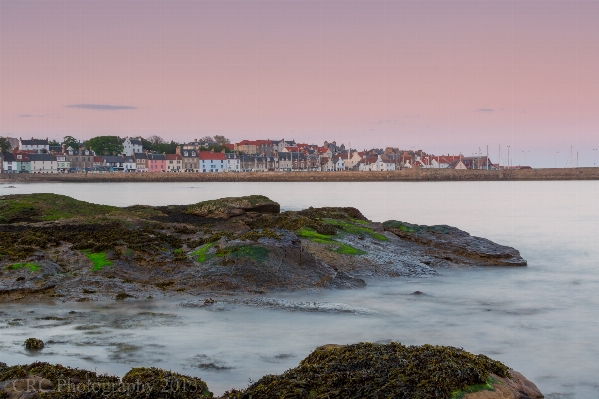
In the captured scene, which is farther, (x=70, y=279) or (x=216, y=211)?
(x=216, y=211)

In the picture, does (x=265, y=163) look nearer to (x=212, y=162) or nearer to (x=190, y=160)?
(x=212, y=162)

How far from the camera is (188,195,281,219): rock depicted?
20812 millimetres

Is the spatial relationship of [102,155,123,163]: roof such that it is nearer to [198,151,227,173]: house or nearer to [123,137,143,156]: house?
[123,137,143,156]: house

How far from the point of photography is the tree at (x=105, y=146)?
182 metres

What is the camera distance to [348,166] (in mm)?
199625

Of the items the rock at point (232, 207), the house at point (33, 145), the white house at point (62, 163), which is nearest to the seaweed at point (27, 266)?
the rock at point (232, 207)

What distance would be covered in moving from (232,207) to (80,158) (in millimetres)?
166064

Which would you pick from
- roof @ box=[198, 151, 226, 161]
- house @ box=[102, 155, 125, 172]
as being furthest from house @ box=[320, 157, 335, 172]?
Answer: house @ box=[102, 155, 125, 172]

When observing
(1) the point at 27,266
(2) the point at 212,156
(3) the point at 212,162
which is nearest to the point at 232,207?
(1) the point at 27,266

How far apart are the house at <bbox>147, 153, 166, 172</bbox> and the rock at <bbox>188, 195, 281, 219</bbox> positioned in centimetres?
15680

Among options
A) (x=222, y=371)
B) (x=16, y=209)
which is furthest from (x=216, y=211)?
(x=222, y=371)

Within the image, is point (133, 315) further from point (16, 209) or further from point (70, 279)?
point (16, 209)

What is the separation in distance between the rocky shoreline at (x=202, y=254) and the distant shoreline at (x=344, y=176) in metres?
124

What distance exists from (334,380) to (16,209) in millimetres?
15674
